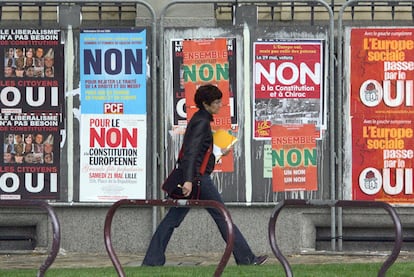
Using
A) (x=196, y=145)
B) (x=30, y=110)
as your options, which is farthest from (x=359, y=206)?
(x=30, y=110)

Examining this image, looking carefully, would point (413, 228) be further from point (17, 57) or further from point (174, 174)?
point (17, 57)

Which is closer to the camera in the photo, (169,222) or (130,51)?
(169,222)

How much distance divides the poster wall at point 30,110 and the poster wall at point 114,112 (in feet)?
1.00

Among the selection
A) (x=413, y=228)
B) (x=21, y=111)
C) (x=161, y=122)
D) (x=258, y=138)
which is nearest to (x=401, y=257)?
(x=413, y=228)

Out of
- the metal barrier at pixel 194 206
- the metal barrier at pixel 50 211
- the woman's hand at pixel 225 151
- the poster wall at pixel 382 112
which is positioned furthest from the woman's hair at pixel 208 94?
the metal barrier at pixel 50 211

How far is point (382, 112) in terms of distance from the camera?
45.0 feet

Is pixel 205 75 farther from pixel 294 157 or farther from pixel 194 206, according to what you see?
pixel 194 206

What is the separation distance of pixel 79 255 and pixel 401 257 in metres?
3.37

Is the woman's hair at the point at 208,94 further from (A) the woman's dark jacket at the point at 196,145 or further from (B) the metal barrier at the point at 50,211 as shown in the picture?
(B) the metal barrier at the point at 50,211

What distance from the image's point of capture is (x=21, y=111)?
13.8 metres

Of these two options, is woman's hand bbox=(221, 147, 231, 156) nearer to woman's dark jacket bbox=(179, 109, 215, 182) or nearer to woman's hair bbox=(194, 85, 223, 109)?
woman's dark jacket bbox=(179, 109, 215, 182)

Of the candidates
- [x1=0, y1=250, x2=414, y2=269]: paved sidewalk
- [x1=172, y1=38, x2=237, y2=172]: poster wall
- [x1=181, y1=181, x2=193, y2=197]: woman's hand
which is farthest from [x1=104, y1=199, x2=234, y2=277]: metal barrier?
[x1=172, y1=38, x2=237, y2=172]: poster wall

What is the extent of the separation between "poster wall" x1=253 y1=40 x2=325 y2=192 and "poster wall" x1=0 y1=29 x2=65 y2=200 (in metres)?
2.14

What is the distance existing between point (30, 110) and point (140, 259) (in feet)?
6.50
